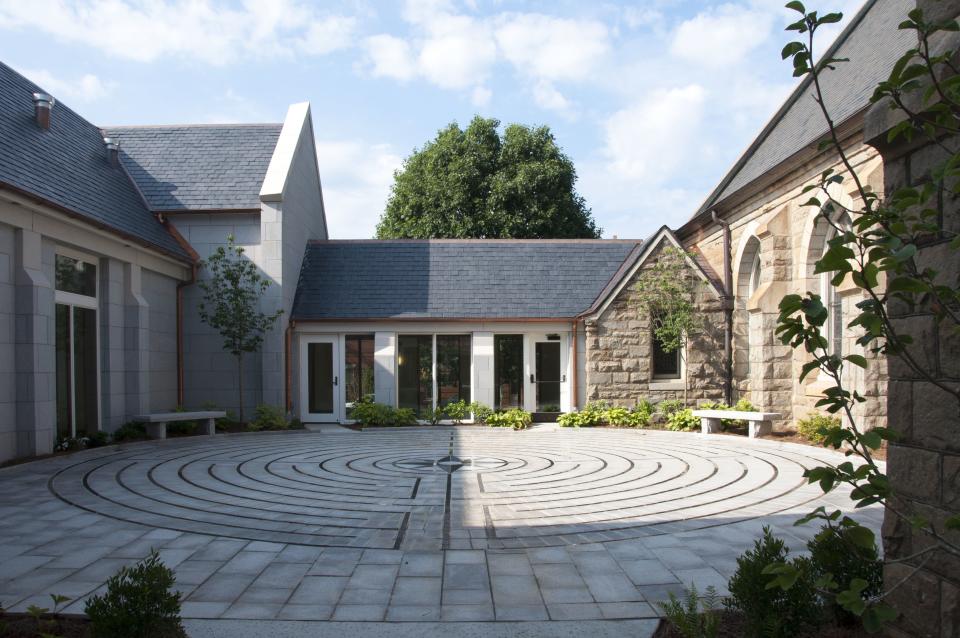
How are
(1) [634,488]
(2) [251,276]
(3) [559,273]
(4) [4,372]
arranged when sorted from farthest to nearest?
(3) [559,273] < (2) [251,276] < (4) [4,372] < (1) [634,488]

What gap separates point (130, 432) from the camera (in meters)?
13.6

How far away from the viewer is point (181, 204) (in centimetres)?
1673

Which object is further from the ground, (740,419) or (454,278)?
(454,278)

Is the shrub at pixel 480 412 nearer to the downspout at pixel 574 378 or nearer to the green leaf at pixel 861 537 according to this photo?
the downspout at pixel 574 378

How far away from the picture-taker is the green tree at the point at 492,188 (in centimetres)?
2862

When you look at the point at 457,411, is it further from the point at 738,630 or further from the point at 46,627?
the point at 46,627

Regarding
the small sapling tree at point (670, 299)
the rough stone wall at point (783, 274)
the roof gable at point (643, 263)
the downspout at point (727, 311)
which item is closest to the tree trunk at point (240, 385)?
the roof gable at point (643, 263)

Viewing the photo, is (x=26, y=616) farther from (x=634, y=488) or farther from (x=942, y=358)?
(x=634, y=488)

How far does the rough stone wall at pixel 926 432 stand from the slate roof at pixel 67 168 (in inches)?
445

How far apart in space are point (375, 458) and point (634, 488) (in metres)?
4.60

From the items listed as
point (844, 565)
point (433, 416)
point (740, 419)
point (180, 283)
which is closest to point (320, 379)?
point (433, 416)

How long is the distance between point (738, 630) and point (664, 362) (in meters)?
14.0

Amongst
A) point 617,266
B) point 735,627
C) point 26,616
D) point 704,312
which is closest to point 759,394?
point 704,312

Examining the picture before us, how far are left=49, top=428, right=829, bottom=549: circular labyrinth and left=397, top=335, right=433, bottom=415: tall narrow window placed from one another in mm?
4436
